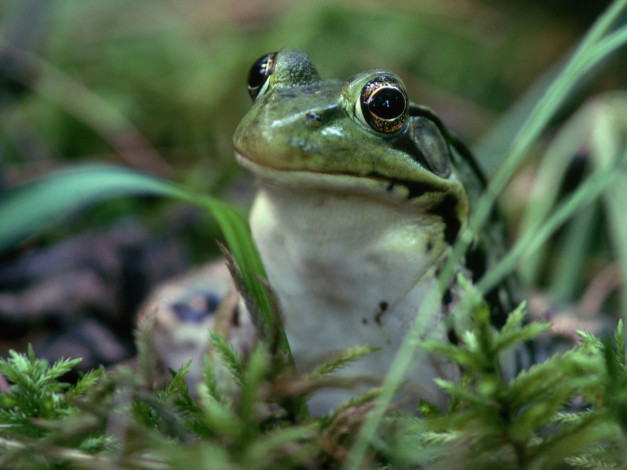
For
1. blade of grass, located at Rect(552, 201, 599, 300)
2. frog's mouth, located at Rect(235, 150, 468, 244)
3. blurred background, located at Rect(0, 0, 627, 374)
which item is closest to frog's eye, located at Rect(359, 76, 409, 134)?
frog's mouth, located at Rect(235, 150, 468, 244)

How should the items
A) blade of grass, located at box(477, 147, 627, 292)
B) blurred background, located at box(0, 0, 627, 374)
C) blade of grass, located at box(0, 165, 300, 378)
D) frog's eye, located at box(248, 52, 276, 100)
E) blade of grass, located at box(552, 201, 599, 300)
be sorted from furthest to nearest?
blade of grass, located at box(552, 201, 599, 300) < blurred background, located at box(0, 0, 627, 374) < frog's eye, located at box(248, 52, 276, 100) < blade of grass, located at box(0, 165, 300, 378) < blade of grass, located at box(477, 147, 627, 292)

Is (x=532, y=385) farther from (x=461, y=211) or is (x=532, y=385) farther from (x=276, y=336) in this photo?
(x=461, y=211)

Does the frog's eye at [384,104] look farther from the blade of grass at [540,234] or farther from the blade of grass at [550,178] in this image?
the blade of grass at [550,178]

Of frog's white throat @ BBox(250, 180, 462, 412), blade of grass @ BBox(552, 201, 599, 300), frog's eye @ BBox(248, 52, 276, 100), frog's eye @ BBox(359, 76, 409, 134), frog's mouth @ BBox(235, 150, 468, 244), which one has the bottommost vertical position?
blade of grass @ BBox(552, 201, 599, 300)

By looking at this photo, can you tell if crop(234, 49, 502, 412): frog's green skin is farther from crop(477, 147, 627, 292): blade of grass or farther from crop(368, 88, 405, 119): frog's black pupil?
crop(477, 147, 627, 292): blade of grass

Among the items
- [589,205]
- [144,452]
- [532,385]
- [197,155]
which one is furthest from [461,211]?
[197,155]

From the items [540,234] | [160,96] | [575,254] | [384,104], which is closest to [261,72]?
[384,104]
